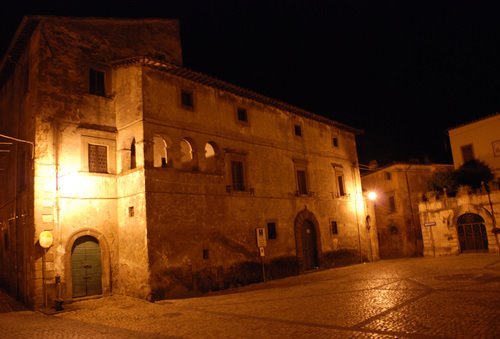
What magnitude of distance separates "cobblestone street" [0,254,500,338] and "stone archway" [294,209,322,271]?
4.95 metres

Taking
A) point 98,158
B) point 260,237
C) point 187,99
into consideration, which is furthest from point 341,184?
point 98,158

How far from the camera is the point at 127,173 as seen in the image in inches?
611

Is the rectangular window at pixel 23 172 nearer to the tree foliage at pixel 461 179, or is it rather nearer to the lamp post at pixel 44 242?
the lamp post at pixel 44 242

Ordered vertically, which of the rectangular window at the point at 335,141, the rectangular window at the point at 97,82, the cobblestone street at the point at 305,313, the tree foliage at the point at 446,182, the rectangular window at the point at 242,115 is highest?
the rectangular window at the point at 97,82

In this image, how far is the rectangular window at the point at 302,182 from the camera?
2238 cm

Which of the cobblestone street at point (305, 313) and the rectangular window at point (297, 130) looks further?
the rectangular window at point (297, 130)

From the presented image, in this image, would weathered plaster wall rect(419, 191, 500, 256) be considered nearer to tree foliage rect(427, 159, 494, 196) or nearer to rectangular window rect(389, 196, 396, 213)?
tree foliage rect(427, 159, 494, 196)

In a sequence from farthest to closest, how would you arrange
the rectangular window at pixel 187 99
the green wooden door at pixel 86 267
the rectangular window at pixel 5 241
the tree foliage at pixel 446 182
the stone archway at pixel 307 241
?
the tree foliage at pixel 446 182 < the stone archway at pixel 307 241 < the rectangular window at pixel 5 241 < the rectangular window at pixel 187 99 < the green wooden door at pixel 86 267

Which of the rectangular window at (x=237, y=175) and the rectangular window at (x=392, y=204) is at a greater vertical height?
the rectangular window at (x=237, y=175)

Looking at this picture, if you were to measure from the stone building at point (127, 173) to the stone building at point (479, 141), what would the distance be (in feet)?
57.1

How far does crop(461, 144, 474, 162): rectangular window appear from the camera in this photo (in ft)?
97.1

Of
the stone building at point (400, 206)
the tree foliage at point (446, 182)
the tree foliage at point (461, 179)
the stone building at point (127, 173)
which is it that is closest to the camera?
the stone building at point (127, 173)

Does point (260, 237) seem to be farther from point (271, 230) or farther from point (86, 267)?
point (86, 267)

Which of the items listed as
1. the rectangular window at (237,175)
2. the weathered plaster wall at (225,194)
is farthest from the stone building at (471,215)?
the rectangular window at (237,175)
